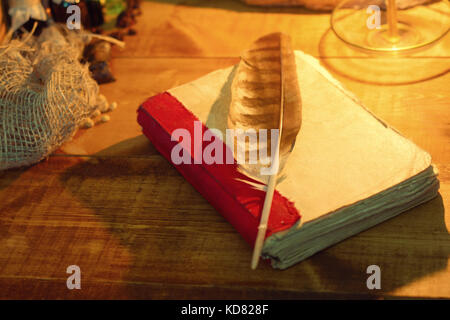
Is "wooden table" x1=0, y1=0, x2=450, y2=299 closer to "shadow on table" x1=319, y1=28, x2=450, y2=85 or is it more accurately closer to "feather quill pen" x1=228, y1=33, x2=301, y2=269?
"shadow on table" x1=319, y1=28, x2=450, y2=85

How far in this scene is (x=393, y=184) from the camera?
863 millimetres

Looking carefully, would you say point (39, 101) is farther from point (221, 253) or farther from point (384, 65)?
point (384, 65)

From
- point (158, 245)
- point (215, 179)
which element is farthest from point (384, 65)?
point (158, 245)

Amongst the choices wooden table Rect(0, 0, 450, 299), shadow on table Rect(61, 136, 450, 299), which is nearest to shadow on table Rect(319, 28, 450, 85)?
wooden table Rect(0, 0, 450, 299)

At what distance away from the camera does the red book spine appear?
85 centimetres

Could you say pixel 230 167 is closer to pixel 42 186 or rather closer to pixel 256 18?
pixel 42 186

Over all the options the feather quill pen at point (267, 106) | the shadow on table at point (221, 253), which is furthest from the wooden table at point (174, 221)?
the feather quill pen at point (267, 106)

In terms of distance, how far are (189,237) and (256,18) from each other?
0.67 m

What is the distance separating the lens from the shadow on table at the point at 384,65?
3.89 ft

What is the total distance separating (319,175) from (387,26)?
560 millimetres

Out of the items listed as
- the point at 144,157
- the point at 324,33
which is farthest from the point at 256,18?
the point at 144,157

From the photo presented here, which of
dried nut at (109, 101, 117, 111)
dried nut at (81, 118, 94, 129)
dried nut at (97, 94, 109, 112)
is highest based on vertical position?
dried nut at (97, 94, 109, 112)

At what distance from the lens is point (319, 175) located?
0.89 metres

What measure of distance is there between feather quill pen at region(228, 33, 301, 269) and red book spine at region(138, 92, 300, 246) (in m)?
0.02
